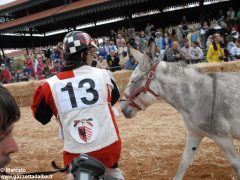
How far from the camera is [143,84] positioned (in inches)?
191

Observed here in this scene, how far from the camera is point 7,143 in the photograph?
144 centimetres

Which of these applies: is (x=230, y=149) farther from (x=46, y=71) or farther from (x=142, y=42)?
(x=46, y=71)

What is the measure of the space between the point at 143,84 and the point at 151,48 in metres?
0.51

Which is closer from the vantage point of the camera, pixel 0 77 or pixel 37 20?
pixel 0 77

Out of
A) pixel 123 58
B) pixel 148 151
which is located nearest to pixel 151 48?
pixel 148 151

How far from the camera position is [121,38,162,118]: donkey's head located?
4.80 m

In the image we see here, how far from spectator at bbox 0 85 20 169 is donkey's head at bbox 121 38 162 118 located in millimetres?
3467

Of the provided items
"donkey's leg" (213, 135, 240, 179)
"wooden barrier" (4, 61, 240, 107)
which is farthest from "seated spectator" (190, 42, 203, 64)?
"donkey's leg" (213, 135, 240, 179)

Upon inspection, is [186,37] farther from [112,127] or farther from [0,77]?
[112,127]

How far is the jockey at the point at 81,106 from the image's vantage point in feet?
11.0

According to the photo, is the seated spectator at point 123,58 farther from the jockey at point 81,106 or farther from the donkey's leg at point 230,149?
the jockey at point 81,106

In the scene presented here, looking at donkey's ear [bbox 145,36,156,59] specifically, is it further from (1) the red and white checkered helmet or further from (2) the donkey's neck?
(1) the red and white checkered helmet

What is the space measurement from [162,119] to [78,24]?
19513 millimetres

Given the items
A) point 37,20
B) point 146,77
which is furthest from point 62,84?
point 37,20
